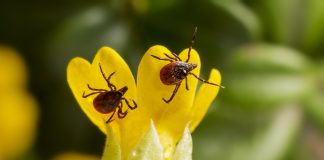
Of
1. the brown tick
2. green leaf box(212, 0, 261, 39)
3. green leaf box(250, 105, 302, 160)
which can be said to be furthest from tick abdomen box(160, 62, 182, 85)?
green leaf box(250, 105, 302, 160)

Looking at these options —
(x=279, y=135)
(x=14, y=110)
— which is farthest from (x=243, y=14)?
(x=14, y=110)

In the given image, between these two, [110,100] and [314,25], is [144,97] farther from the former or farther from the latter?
[314,25]

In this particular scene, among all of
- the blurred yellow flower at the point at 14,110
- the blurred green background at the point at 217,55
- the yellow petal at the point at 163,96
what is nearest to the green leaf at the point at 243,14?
the blurred green background at the point at 217,55

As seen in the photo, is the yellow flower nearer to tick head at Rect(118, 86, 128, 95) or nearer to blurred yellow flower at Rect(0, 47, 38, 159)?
tick head at Rect(118, 86, 128, 95)

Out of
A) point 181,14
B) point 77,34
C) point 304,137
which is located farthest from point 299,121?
point 77,34

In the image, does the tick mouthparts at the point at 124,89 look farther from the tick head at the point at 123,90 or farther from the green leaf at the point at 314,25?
the green leaf at the point at 314,25

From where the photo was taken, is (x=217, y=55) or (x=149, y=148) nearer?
(x=149, y=148)

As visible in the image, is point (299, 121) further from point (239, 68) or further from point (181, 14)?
point (181, 14)
